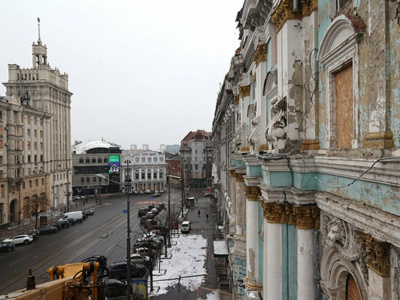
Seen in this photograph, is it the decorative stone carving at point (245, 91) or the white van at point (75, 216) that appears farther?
the white van at point (75, 216)

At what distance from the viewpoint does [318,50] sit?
7.51 meters

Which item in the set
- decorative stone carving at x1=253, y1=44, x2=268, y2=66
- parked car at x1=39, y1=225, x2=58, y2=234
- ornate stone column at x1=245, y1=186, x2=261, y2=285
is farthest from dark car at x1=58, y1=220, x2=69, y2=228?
decorative stone carving at x1=253, y1=44, x2=268, y2=66

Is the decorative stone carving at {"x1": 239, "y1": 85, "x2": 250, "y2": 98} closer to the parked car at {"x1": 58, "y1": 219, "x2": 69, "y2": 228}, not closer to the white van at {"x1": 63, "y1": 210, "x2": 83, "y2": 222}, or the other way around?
the parked car at {"x1": 58, "y1": 219, "x2": 69, "y2": 228}

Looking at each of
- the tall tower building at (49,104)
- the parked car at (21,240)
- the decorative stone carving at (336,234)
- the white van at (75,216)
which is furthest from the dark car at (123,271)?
the tall tower building at (49,104)

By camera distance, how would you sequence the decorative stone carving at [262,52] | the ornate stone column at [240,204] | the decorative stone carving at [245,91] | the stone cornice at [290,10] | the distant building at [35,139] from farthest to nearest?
the distant building at [35,139]
the ornate stone column at [240,204]
the decorative stone carving at [245,91]
the decorative stone carving at [262,52]
the stone cornice at [290,10]

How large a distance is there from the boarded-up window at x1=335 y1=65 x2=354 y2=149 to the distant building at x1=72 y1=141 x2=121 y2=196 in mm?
85804

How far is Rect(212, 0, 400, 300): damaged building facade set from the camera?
4742mm

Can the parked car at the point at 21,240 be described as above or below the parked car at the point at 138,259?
below

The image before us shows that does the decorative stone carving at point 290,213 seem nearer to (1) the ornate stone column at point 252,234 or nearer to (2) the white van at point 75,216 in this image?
(1) the ornate stone column at point 252,234

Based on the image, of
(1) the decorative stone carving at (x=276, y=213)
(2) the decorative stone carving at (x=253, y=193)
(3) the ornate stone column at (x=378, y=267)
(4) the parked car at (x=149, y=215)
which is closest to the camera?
(3) the ornate stone column at (x=378, y=267)

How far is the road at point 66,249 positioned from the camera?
2903 cm

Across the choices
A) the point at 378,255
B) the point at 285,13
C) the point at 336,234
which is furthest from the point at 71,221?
the point at 378,255

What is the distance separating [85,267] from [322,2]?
11.7 meters

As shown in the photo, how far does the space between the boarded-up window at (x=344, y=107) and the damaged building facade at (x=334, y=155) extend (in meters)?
0.02
